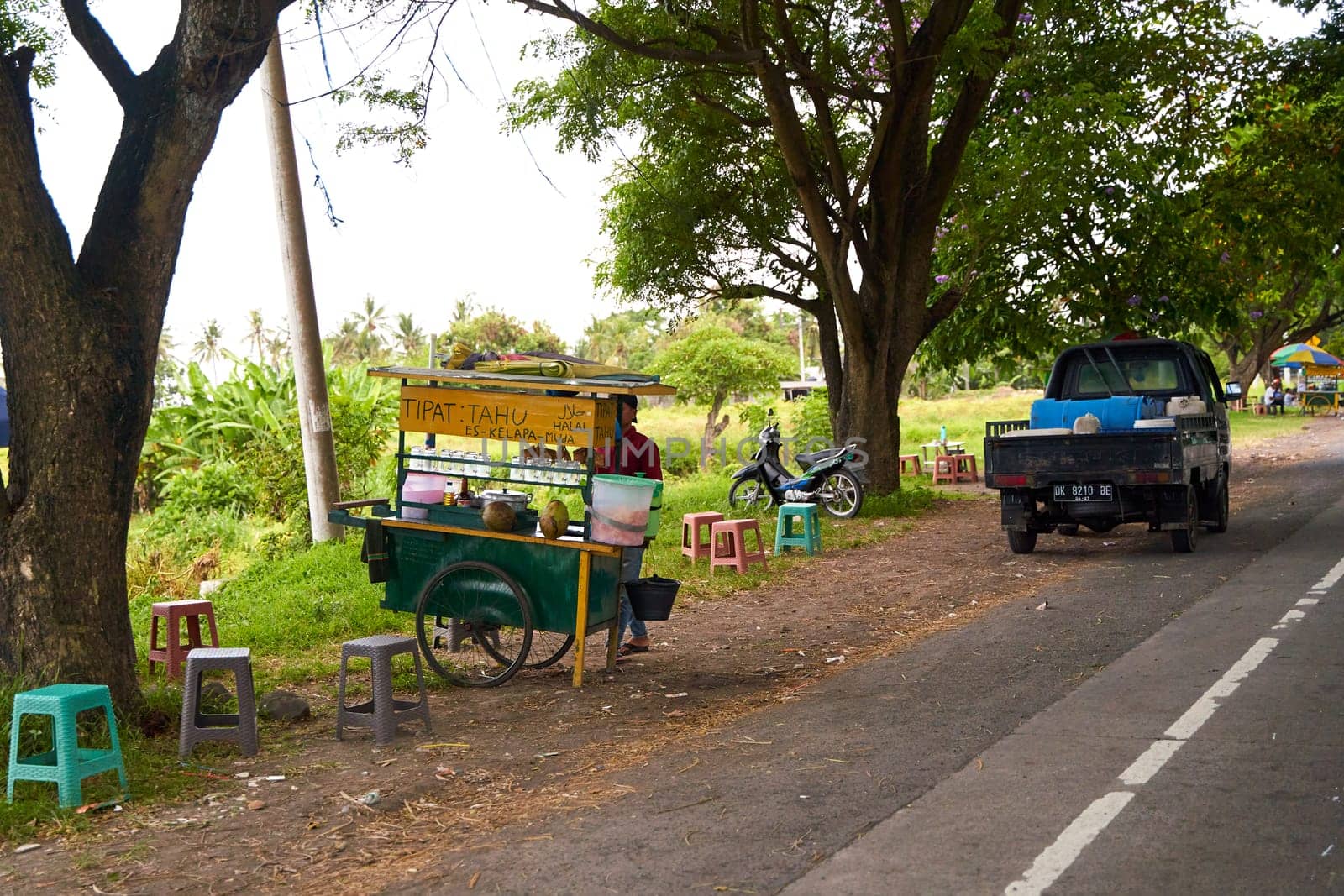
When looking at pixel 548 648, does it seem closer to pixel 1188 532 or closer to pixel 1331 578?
pixel 1331 578

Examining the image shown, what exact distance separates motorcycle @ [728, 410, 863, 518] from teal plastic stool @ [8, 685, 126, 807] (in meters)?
11.8

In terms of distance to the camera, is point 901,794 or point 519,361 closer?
point 901,794

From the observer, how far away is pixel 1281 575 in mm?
11008

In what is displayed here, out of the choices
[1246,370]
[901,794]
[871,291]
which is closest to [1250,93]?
[871,291]

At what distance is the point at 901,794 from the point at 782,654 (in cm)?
356

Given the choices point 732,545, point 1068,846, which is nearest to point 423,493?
point 1068,846

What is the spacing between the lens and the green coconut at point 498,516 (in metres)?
7.80

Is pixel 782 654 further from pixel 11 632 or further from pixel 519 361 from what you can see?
pixel 11 632

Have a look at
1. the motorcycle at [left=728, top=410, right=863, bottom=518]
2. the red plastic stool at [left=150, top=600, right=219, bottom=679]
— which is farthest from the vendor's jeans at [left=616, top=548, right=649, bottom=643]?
the motorcycle at [left=728, top=410, right=863, bottom=518]

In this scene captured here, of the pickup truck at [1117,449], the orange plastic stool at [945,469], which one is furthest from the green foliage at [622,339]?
the pickup truck at [1117,449]

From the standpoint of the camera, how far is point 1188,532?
1269 centimetres

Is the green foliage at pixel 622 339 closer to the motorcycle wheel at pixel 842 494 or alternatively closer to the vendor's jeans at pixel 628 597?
the motorcycle wheel at pixel 842 494

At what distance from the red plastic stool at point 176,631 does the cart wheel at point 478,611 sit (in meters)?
1.78

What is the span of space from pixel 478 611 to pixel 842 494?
996 cm
